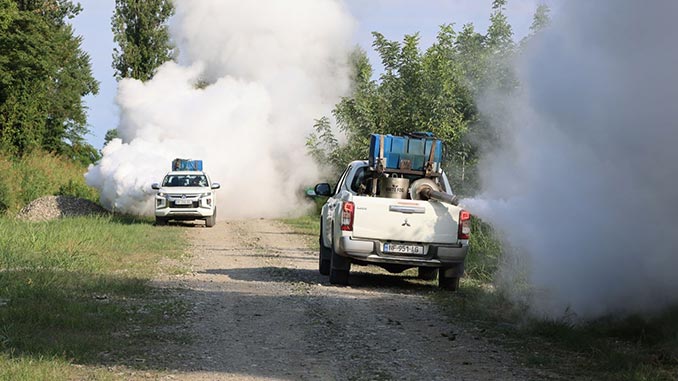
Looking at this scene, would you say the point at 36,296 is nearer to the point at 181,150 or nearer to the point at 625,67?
the point at 625,67

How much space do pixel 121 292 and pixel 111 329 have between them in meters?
2.86

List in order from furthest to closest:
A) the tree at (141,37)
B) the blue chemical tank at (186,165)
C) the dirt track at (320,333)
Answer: the tree at (141,37) < the blue chemical tank at (186,165) < the dirt track at (320,333)

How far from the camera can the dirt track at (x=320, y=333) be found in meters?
7.70

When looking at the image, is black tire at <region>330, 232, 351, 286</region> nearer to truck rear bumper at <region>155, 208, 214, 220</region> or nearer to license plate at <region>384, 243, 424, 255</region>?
license plate at <region>384, 243, 424, 255</region>

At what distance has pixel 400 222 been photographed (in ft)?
44.0

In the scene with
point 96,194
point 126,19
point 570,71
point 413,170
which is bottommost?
point 96,194

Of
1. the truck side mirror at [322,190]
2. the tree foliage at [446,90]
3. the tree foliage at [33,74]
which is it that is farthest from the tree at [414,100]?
the tree foliage at [33,74]

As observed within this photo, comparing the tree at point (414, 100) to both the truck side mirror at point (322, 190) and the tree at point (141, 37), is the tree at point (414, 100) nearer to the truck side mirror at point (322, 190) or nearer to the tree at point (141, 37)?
the truck side mirror at point (322, 190)

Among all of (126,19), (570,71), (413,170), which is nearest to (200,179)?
(413,170)

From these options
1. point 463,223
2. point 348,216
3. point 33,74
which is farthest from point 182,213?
point 33,74

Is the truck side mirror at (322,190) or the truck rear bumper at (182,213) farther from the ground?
the truck side mirror at (322,190)

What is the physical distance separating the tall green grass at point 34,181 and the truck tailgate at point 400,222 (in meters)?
24.6

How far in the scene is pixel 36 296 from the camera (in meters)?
11.1

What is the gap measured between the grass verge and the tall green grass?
18.0m
